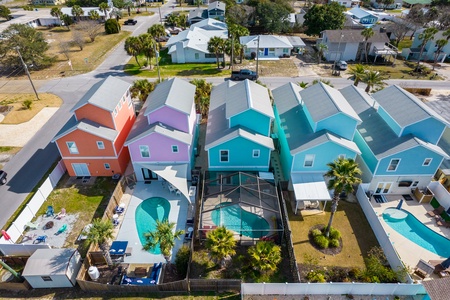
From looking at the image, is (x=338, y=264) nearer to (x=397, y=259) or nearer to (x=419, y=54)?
(x=397, y=259)

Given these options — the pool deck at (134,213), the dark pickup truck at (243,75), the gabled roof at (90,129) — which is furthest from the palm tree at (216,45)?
the pool deck at (134,213)

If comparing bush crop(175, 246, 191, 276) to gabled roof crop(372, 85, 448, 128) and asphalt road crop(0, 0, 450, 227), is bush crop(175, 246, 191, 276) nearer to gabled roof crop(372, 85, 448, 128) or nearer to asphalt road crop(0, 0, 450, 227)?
asphalt road crop(0, 0, 450, 227)

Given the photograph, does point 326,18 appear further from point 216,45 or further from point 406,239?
point 406,239

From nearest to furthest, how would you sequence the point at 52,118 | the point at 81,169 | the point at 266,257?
the point at 266,257, the point at 81,169, the point at 52,118

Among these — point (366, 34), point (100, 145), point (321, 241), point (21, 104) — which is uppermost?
point (366, 34)

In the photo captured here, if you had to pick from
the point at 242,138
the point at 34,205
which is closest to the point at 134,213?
the point at 34,205

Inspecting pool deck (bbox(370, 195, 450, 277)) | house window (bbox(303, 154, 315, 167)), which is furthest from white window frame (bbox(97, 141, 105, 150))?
pool deck (bbox(370, 195, 450, 277))

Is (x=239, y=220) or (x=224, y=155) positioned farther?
(x=224, y=155)
